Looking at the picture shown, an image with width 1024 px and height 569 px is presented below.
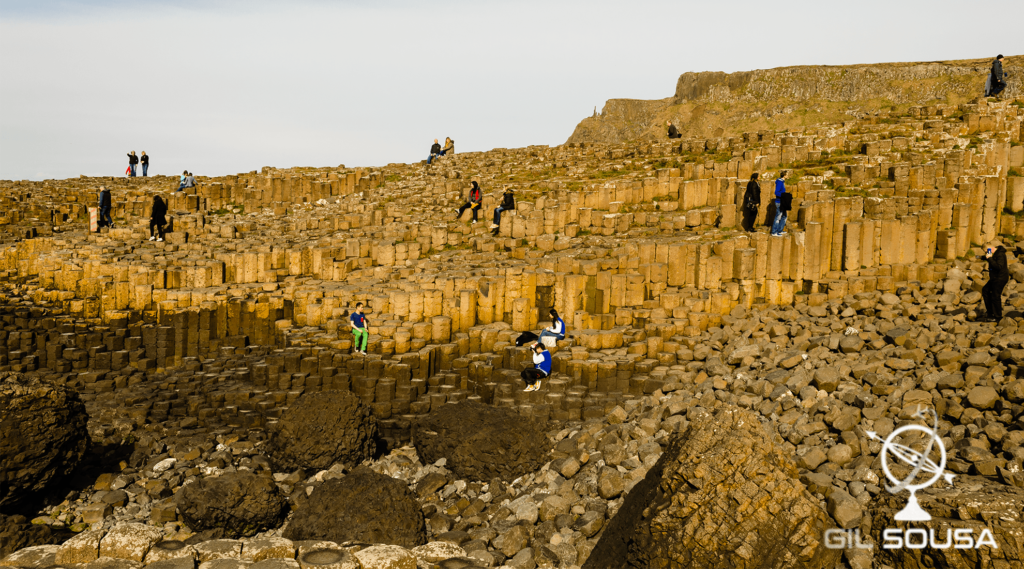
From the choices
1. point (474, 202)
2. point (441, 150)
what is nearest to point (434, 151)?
point (441, 150)

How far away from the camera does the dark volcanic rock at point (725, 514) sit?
8094 mm

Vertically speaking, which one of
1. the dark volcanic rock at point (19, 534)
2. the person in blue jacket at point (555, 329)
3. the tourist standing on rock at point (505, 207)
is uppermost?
the tourist standing on rock at point (505, 207)

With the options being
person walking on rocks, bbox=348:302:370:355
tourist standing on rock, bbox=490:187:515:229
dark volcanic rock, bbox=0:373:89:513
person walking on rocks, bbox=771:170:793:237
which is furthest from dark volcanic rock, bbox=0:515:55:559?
person walking on rocks, bbox=771:170:793:237

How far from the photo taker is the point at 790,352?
13.9m

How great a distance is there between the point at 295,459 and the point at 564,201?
10594 millimetres

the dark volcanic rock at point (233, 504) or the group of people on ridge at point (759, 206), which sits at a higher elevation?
the group of people on ridge at point (759, 206)

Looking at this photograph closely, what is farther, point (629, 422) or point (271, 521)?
point (629, 422)

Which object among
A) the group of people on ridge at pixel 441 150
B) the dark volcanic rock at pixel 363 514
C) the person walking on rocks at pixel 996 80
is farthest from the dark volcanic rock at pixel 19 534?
the person walking on rocks at pixel 996 80

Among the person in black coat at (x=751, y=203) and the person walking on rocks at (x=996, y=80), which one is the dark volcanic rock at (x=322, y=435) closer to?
the person in black coat at (x=751, y=203)

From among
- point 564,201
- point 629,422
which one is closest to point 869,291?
point 629,422

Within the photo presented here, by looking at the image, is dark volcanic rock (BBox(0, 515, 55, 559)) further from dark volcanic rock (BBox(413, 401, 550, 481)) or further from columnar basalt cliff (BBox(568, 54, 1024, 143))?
columnar basalt cliff (BBox(568, 54, 1024, 143))

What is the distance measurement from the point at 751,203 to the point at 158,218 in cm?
1662

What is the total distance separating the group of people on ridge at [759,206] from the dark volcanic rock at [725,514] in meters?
9.29

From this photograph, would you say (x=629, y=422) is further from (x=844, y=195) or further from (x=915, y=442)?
(x=844, y=195)
